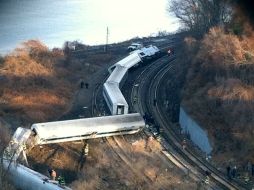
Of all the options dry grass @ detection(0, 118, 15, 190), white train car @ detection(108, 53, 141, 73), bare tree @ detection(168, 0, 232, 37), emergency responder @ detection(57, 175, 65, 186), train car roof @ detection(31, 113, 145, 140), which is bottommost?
emergency responder @ detection(57, 175, 65, 186)

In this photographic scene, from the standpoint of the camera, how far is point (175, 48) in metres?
23.6

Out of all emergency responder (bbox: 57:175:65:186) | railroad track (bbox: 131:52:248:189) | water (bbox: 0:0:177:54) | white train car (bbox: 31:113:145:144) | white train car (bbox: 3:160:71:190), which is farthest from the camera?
water (bbox: 0:0:177:54)

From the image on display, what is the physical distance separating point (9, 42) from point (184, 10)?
35.1 ft

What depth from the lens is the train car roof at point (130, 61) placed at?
1956cm

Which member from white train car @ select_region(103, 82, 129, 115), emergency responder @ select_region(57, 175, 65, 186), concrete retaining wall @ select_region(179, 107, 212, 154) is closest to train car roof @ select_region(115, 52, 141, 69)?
white train car @ select_region(103, 82, 129, 115)

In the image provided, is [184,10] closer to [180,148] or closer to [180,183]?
[180,148]

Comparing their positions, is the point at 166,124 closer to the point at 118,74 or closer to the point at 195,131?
the point at 195,131

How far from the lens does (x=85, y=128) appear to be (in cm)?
1311

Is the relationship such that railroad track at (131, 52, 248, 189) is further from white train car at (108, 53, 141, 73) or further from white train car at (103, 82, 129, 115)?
white train car at (103, 82, 129, 115)

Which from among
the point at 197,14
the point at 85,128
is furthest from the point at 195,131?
the point at 197,14

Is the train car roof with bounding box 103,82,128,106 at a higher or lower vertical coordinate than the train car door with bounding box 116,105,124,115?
higher

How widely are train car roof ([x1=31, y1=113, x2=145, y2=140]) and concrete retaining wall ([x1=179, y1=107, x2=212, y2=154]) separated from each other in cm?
146

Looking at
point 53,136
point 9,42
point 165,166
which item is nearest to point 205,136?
point 165,166

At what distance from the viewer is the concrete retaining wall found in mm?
12758
